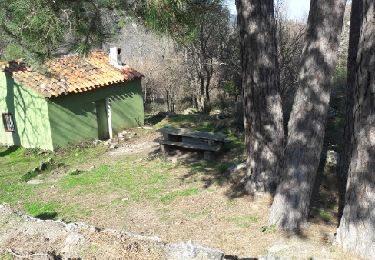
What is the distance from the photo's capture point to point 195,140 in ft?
40.4

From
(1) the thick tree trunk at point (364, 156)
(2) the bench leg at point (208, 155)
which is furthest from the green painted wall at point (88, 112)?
(1) the thick tree trunk at point (364, 156)

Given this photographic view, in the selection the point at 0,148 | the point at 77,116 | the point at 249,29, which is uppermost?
the point at 249,29

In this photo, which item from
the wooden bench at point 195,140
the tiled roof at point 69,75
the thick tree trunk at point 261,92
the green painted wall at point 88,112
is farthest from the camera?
the green painted wall at point 88,112

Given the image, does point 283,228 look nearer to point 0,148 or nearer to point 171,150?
point 171,150

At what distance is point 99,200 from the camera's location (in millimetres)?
9695

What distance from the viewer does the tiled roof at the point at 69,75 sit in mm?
16031

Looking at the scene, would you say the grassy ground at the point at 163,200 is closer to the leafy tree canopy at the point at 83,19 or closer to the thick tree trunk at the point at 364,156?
the thick tree trunk at the point at 364,156

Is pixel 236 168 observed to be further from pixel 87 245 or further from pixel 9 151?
pixel 9 151

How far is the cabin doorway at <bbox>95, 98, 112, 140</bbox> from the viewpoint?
1800 centimetres

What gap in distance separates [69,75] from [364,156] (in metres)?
13.8

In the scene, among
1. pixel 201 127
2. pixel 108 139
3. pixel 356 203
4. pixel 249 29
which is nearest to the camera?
pixel 356 203

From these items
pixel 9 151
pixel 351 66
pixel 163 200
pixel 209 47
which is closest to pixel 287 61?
pixel 209 47

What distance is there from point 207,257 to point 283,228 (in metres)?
3.05

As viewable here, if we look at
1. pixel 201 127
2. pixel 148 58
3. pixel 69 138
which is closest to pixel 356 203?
pixel 201 127
